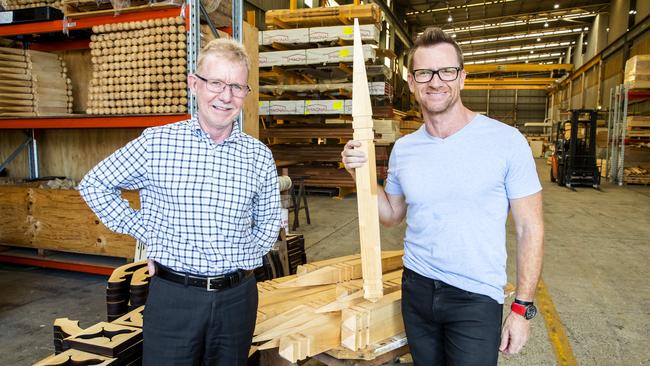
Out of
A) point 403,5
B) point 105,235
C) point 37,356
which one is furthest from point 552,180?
point 37,356

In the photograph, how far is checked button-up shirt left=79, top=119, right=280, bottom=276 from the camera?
181 centimetres

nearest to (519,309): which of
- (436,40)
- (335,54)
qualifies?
(436,40)

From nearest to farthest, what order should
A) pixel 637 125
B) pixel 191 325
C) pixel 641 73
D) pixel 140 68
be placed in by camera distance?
1. pixel 191 325
2. pixel 140 68
3. pixel 641 73
4. pixel 637 125

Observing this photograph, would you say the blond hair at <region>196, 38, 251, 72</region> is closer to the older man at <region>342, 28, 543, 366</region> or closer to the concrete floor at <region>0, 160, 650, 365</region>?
the older man at <region>342, 28, 543, 366</region>

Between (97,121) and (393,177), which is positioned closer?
(393,177)

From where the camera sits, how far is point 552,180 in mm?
16547

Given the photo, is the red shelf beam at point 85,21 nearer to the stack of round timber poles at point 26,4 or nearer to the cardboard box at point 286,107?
the stack of round timber poles at point 26,4

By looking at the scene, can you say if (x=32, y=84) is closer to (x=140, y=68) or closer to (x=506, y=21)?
(x=140, y=68)

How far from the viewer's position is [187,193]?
1.81 meters

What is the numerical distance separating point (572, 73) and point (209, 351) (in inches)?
1378

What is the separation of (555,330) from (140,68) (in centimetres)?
476

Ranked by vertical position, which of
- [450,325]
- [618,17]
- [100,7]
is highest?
[618,17]

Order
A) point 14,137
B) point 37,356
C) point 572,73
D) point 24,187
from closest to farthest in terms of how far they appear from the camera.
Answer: point 37,356, point 24,187, point 14,137, point 572,73

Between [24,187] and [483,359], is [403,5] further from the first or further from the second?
[483,359]
